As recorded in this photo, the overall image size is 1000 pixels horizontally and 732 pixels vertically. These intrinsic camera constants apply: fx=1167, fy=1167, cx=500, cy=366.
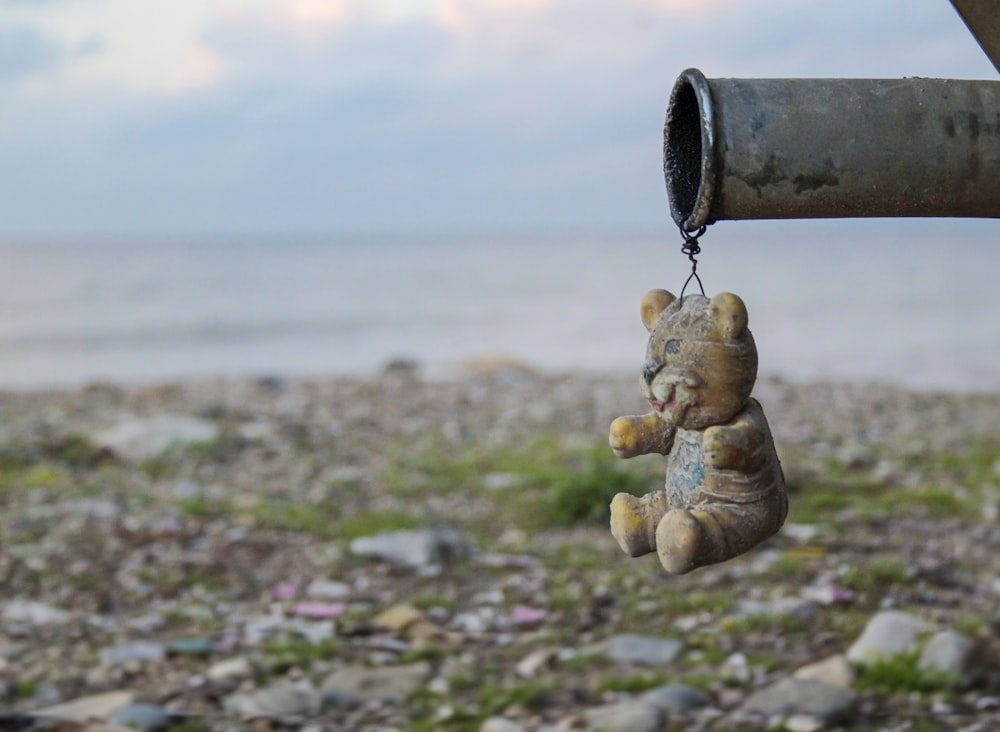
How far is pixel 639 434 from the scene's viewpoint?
268cm

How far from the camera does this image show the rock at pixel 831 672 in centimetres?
464

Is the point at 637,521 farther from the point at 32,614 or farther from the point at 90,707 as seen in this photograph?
the point at 32,614

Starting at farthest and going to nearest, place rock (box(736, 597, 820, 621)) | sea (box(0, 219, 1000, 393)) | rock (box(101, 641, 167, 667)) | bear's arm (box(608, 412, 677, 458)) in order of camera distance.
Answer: sea (box(0, 219, 1000, 393)) < rock (box(736, 597, 820, 621)) < rock (box(101, 641, 167, 667)) < bear's arm (box(608, 412, 677, 458))

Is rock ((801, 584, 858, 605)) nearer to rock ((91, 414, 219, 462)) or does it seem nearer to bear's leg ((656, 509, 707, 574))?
bear's leg ((656, 509, 707, 574))

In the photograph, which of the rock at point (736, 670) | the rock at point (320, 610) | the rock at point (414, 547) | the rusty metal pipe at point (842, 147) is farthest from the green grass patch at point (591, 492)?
the rusty metal pipe at point (842, 147)

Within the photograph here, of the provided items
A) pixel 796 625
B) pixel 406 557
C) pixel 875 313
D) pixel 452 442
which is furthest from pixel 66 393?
pixel 875 313

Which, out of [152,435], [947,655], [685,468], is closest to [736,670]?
[947,655]

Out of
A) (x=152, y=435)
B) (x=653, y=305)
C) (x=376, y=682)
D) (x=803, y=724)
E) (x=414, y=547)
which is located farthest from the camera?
(x=152, y=435)

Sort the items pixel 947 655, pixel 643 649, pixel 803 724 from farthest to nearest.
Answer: pixel 643 649, pixel 947 655, pixel 803 724

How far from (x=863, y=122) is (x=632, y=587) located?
392 cm

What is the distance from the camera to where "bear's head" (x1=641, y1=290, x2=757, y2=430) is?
101 inches

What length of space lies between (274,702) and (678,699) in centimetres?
160

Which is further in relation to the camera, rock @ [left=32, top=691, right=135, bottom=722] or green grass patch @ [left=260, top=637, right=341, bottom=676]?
green grass patch @ [left=260, top=637, right=341, bottom=676]

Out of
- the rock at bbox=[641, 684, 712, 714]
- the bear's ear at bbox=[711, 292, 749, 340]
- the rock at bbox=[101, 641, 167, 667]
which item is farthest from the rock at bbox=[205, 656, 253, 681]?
the bear's ear at bbox=[711, 292, 749, 340]
